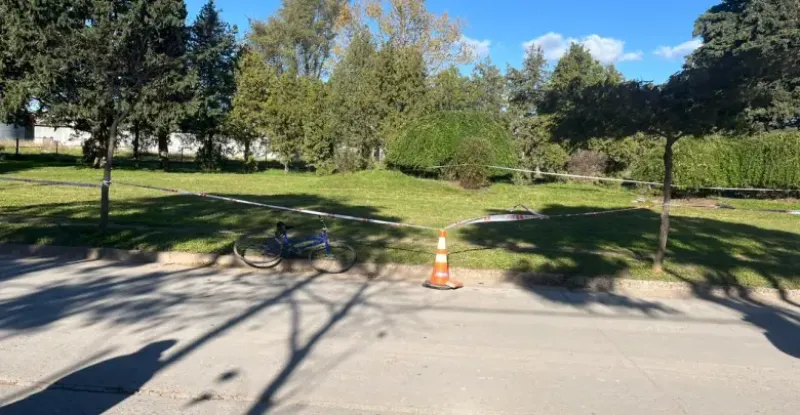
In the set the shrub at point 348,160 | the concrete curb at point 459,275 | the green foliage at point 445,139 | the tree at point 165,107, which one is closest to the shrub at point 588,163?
the green foliage at point 445,139

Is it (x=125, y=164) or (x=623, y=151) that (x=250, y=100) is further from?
(x=623, y=151)

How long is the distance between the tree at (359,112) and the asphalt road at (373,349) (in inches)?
826

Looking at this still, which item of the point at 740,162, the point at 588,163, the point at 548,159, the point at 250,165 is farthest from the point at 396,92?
the point at 740,162

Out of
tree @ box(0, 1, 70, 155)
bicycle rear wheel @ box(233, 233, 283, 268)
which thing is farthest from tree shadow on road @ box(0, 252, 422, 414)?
tree @ box(0, 1, 70, 155)

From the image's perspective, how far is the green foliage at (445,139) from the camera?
83.8ft

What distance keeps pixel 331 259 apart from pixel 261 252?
3.54 ft

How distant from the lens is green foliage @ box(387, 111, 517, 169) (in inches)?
1005

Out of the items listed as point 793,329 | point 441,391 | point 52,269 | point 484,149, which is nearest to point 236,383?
point 441,391

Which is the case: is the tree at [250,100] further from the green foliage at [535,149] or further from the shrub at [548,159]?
the shrub at [548,159]

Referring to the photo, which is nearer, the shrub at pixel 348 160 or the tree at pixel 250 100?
the shrub at pixel 348 160

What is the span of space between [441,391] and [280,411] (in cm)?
122

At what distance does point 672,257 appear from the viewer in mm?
10516

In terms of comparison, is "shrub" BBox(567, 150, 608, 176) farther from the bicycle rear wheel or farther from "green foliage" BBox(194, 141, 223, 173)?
the bicycle rear wheel

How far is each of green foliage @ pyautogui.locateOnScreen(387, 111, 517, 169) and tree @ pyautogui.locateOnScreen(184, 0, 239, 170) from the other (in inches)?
486
